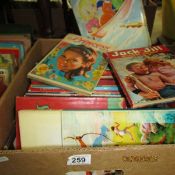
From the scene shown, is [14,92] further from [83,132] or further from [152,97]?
[152,97]

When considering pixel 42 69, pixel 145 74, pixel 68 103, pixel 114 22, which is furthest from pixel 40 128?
pixel 114 22

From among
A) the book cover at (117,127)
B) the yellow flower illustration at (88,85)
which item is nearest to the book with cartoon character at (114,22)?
the yellow flower illustration at (88,85)

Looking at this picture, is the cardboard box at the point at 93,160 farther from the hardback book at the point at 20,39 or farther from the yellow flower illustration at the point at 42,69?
the hardback book at the point at 20,39

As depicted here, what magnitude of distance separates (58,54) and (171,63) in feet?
1.16

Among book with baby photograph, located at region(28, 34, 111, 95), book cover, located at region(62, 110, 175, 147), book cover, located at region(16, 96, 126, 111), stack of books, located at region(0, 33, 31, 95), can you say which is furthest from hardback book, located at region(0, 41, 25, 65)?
book cover, located at region(62, 110, 175, 147)

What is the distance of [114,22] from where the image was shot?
0.97 meters

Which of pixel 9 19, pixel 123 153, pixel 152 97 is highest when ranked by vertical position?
pixel 9 19

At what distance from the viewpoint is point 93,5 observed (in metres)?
0.98

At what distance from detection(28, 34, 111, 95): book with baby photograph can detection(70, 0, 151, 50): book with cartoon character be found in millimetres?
71

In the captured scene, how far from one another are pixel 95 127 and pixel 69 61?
0.26m

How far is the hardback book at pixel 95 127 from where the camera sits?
620 mm

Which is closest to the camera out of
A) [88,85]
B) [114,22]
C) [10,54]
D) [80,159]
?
[80,159]

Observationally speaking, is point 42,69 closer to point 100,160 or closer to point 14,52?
point 14,52

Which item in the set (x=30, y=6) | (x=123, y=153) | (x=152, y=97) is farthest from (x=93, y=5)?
(x=30, y=6)
